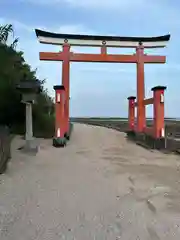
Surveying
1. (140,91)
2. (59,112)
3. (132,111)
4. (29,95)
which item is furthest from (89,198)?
(132,111)

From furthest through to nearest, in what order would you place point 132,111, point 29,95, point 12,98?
point 132,111
point 12,98
point 29,95

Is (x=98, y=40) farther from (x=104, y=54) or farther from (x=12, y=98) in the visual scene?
(x=12, y=98)

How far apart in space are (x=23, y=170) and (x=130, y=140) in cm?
832

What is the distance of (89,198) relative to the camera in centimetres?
586

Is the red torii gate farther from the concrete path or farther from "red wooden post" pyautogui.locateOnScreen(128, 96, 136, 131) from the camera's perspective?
the concrete path

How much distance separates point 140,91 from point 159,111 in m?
2.80

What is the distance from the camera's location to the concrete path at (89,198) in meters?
4.35

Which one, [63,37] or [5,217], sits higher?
[63,37]

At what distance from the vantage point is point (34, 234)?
4180 mm

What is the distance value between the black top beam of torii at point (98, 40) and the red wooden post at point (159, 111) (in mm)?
3549

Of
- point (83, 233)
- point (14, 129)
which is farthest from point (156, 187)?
point (14, 129)

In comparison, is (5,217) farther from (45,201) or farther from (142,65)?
(142,65)

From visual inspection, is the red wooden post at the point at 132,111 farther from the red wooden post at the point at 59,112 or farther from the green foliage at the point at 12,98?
the red wooden post at the point at 59,112

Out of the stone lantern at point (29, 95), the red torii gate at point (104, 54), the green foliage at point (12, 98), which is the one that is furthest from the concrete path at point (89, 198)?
the red torii gate at point (104, 54)
